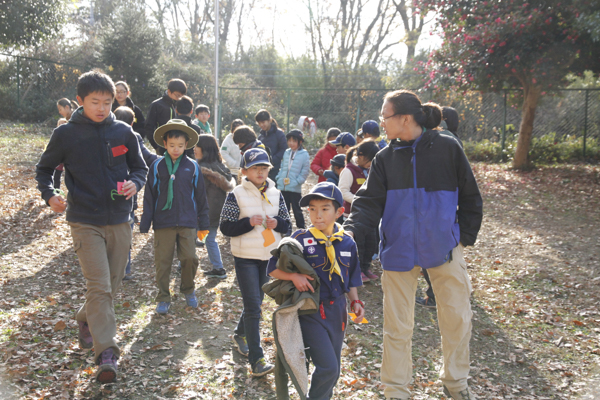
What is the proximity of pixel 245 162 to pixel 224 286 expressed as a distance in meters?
2.60

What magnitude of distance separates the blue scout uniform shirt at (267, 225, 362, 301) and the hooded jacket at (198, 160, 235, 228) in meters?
3.36

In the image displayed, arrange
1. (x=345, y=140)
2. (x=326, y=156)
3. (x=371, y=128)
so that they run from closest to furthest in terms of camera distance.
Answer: (x=371, y=128), (x=345, y=140), (x=326, y=156)

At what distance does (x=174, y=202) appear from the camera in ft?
16.2

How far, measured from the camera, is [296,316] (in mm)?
3002

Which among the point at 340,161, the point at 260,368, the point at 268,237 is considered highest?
the point at 340,161

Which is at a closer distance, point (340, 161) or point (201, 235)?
point (201, 235)

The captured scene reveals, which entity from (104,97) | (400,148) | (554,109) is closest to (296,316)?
(400,148)

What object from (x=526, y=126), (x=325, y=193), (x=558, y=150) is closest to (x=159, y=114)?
(x=325, y=193)

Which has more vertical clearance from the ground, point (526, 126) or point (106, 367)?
point (526, 126)

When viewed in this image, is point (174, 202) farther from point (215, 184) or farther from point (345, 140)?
point (345, 140)

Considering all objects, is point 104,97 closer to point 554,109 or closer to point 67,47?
point 554,109

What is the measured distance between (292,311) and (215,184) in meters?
3.81

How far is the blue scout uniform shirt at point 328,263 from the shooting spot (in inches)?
123

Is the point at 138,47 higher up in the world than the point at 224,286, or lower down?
higher up
